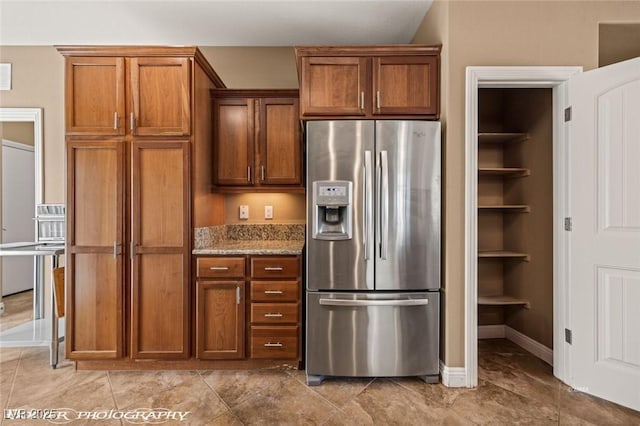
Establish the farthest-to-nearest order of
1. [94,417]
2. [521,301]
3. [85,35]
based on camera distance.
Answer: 1. [85,35]
2. [521,301]
3. [94,417]

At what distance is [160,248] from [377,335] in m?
1.75

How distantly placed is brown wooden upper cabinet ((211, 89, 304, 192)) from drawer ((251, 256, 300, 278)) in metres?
0.83

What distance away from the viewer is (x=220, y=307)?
2430 millimetres

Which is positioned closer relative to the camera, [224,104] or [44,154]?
[224,104]

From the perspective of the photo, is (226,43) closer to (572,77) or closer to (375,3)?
(375,3)

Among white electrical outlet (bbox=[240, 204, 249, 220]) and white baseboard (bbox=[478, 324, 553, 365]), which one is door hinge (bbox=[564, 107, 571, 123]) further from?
white electrical outlet (bbox=[240, 204, 249, 220])

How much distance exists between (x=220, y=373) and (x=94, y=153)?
1950 mm

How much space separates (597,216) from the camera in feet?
6.90

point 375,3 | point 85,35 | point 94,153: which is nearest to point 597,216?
point 375,3

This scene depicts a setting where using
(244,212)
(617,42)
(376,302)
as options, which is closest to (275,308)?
(376,302)

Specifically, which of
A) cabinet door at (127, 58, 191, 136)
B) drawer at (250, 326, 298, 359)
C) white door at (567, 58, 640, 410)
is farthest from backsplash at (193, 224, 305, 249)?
white door at (567, 58, 640, 410)

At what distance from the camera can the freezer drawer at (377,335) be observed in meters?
2.26

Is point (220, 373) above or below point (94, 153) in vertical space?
below

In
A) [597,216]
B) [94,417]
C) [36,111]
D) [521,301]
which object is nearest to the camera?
[94,417]
